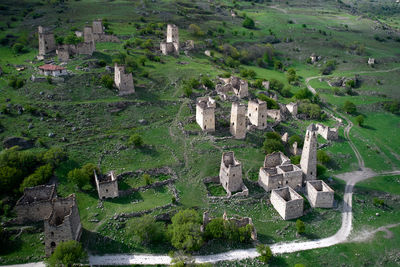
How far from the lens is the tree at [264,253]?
3769cm

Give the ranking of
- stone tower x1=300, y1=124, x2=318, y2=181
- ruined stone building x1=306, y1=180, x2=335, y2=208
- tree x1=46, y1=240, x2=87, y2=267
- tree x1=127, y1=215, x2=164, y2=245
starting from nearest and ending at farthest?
1. tree x1=46, y1=240, x2=87, y2=267
2. tree x1=127, y1=215, x2=164, y2=245
3. ruined stone building x1=306, y1=180, x2=335, y2=208
4. stone tower x1=300, y1=124, x2=318, y2=181

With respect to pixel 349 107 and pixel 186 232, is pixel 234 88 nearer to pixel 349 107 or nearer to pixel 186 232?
pixel 349 107

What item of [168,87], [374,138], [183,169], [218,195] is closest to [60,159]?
[183,169]

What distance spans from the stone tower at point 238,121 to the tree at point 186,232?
21415 millimetres

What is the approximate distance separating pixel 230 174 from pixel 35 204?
25454 mm

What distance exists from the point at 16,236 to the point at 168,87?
4238cm

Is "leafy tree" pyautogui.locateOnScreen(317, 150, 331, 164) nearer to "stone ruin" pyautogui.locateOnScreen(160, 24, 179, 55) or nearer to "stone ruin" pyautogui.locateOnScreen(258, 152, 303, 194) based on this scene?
"stone ruin" pyautogui.locateOnScreen(258, 152, 303, 194)

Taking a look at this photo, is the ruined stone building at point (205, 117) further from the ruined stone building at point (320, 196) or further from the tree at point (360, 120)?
the tree at point (360, 120)

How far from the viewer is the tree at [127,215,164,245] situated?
39.1 metres

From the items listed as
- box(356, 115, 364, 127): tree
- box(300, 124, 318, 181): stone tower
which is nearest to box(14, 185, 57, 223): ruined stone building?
box(300, 124, 318, 181): stone tower

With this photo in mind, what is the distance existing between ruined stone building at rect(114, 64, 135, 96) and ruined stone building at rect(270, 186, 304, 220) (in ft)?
117

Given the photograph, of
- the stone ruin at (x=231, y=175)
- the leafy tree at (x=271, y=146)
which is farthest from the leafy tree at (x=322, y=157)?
the stone ruin at (x=231, y=175)

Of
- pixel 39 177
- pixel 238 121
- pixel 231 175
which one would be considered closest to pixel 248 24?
pixel 238 121

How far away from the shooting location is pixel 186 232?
38594 mm
